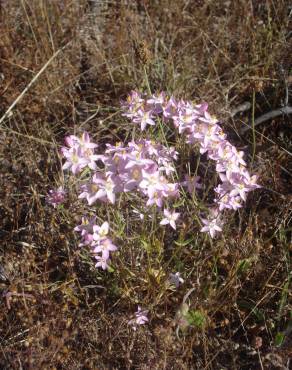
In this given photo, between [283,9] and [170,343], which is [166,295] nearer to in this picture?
[170,343]

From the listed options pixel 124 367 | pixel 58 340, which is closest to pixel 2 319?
pixel 58 340

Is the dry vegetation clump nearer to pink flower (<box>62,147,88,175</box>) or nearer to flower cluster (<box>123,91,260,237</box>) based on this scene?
flower cluster (<box>123,91,260,237</box>)

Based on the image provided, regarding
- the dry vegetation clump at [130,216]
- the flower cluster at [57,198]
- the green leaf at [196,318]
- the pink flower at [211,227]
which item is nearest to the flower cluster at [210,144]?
the pink flower at [211,227]

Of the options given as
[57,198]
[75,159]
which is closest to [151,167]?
[75,159]

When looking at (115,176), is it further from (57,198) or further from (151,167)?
(57,198)

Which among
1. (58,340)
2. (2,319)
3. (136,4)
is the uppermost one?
(136,4)

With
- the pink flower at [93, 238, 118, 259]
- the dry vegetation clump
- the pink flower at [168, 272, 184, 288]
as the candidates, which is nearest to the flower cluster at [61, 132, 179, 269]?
the pink flower at [93, 238, 118, 259]

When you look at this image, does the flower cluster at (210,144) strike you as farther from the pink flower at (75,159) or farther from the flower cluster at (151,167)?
the pink flower at (75,159)
